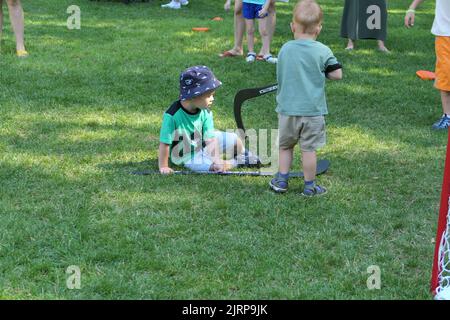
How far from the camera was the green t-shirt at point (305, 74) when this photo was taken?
4.53 m

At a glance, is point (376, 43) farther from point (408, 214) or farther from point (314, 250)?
point (314, 250)

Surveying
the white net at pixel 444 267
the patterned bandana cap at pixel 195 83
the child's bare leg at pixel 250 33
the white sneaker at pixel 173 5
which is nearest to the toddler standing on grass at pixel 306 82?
the patterned bandana cap at pixel 195 83

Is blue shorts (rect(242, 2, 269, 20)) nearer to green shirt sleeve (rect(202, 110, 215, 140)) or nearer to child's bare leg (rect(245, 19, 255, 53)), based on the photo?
child's bare leg (rect(245, 19, 255, 53))

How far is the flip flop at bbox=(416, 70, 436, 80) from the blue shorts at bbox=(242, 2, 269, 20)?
201cm

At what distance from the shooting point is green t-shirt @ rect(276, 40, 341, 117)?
453 centimetres

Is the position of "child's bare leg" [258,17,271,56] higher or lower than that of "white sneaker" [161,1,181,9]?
higher

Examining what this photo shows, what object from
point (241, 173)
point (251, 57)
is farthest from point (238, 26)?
point (241, 173)

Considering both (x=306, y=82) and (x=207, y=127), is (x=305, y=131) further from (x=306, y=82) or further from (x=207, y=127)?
(x=207, y=127)

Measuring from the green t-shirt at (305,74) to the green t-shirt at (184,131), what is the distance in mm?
890

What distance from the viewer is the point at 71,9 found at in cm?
1164

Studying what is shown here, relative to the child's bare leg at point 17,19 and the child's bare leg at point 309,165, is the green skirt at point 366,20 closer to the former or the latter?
the child's bare leg at point 17,19

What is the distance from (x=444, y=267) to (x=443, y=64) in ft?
9.31

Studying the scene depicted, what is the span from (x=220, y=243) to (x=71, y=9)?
858cm

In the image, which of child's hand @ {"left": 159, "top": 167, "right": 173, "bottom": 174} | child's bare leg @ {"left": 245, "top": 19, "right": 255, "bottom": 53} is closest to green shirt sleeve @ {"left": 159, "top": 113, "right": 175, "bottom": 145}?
child's hand @ {"left": 159, "top": 167, "right": 173, "bottom": 174}
